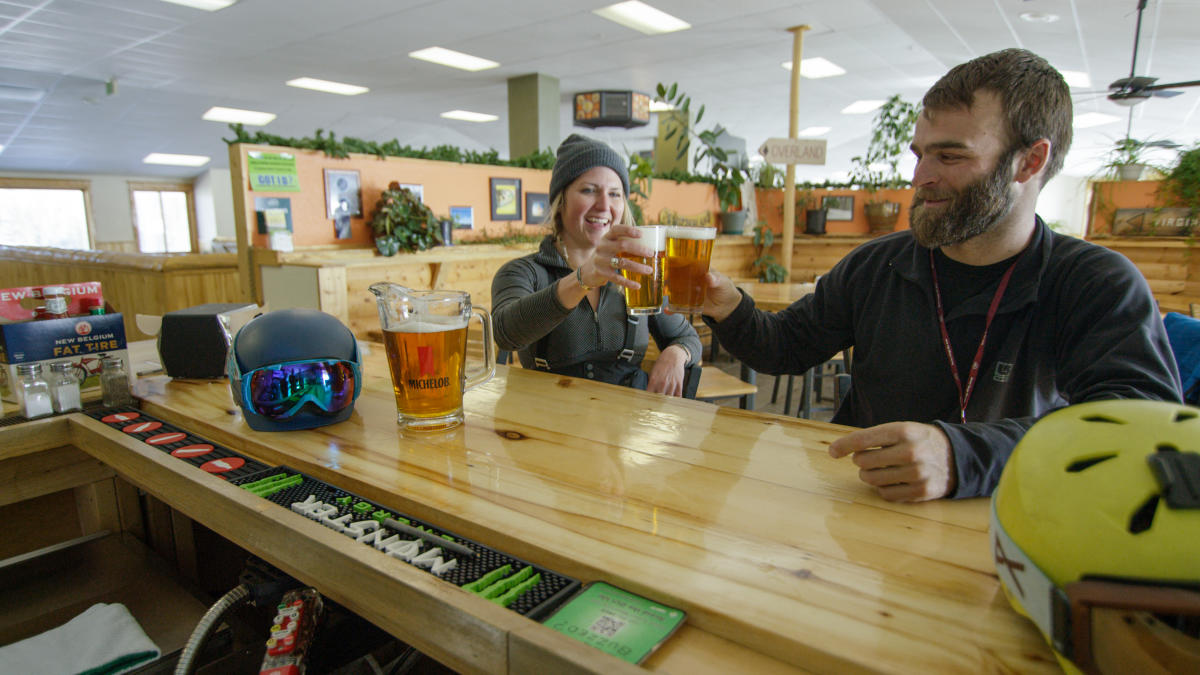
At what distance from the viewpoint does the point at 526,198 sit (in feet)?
18.6

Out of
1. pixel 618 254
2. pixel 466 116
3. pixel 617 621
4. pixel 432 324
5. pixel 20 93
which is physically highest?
pixel 466 116

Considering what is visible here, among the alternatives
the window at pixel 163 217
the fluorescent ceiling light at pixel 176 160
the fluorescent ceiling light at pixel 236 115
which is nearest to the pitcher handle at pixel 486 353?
the fluorescent ceiling light at pixel 236 115

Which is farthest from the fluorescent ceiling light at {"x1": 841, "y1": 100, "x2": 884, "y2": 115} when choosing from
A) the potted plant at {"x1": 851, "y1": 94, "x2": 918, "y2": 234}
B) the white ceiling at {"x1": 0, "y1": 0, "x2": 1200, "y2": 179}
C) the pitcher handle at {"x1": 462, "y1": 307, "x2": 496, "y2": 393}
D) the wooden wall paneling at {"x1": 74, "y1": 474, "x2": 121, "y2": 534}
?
the wooden wall paneling at {"x1": 74, "y1": 474, "x2": 121, "y2": 534}

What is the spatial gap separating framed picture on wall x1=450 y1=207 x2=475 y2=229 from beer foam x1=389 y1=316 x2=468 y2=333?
4.14m

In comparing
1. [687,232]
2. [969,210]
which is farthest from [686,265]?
[969,210]

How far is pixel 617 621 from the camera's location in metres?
0.60

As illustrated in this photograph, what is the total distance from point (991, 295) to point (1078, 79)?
10168 mm

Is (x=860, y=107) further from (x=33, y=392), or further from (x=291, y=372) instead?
(x=33, y=392)

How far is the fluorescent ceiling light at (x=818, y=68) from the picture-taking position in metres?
8.52

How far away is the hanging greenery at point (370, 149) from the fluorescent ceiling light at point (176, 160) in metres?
11.5

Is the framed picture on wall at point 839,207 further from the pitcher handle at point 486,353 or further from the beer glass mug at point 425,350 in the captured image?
the beer glass mug at point 425,350

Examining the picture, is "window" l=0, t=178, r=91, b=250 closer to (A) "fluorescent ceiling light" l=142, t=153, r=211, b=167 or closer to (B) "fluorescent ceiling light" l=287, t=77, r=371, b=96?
(A) "fluorescent ceiling light" l=142, t=153, r=211, b=167

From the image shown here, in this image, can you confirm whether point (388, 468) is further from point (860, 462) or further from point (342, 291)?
point (342, 291)

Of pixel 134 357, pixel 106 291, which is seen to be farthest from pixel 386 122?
pixel 134 357
